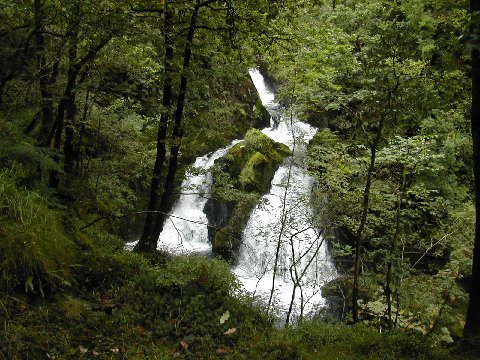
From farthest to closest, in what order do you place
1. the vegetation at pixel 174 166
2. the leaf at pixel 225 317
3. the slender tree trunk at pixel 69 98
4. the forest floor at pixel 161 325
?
the slender tree trunk at pixel 69 98
the leaf at pixel 225 317
the vegetation at pixel 174 166
the forest floor at pixel 161 325

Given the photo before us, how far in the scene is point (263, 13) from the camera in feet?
18.3

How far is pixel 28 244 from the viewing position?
360 centimetres

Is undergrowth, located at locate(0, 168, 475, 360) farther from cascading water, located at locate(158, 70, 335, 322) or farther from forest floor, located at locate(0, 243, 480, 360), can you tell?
cascading water, located at locate(158, 70, 335, 322)

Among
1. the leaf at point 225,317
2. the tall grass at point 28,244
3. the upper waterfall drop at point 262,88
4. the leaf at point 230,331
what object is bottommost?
the leaf at point 230,331

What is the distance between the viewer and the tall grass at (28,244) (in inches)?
138

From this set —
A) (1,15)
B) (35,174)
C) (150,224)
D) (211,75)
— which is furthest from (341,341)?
(1,15)

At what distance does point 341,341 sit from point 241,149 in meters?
10.8

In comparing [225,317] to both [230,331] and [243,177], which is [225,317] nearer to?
[230,331]

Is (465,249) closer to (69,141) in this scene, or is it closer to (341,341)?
(341,341)

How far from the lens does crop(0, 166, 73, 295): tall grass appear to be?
350cm

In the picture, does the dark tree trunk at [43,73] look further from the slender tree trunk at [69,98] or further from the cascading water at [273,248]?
the cascading water at [273,248]

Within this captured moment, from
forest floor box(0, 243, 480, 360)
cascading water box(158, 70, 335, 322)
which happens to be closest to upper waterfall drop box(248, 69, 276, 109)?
cascading water box(158, 70, 335, 322)

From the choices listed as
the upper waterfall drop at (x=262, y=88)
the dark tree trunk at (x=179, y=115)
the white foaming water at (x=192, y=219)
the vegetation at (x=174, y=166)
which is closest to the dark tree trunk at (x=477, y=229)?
the vegetation at (x=174, y=166)

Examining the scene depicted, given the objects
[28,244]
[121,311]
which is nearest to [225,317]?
[121,311]
